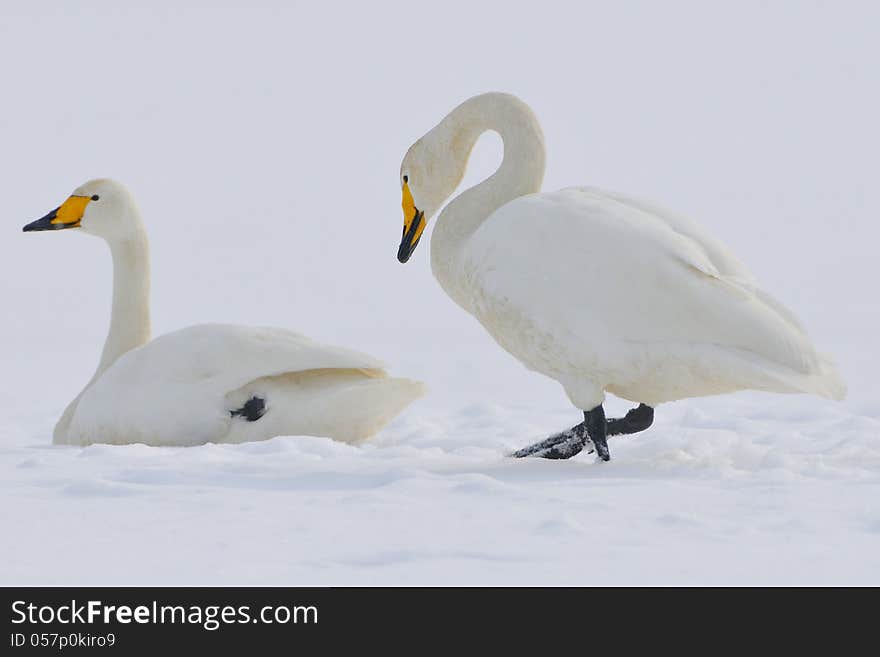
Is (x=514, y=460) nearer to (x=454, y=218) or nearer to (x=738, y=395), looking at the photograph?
(x=454, y=218)

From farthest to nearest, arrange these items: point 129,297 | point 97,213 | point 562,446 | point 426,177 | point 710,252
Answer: point 97,213, point 129,297, point 426,177, point 562,446, point 710,252

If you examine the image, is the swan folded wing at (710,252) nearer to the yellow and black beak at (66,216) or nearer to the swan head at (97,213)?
the swan head at (97,213)

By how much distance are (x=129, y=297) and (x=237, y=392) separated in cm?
191

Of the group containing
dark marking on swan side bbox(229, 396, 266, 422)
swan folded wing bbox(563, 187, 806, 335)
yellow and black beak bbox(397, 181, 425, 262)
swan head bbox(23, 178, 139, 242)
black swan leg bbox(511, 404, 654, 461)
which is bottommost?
black swan leg bbox(511, 404, 654, 461)

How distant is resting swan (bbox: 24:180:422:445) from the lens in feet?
25.7

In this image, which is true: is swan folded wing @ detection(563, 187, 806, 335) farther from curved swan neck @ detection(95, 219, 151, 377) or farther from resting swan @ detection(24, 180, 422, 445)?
curved swan neck @ detection(95, 219, 151, 377)

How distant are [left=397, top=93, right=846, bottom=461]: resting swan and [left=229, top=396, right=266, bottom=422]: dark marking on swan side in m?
1.29

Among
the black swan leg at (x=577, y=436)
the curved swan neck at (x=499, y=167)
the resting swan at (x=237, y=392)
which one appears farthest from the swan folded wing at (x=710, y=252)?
the resting swan at (x=237, y=392)

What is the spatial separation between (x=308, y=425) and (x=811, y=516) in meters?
3.28

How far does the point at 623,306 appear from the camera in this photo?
648 cm

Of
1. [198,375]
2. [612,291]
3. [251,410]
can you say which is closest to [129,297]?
[198,375]

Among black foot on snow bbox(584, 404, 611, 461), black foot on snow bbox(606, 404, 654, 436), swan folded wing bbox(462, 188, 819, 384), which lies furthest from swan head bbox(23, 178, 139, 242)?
black foot on snow bbox(584, 404, 611, 461)

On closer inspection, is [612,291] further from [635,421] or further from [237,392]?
[237,392]

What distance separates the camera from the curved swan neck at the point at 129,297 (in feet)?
31.0
